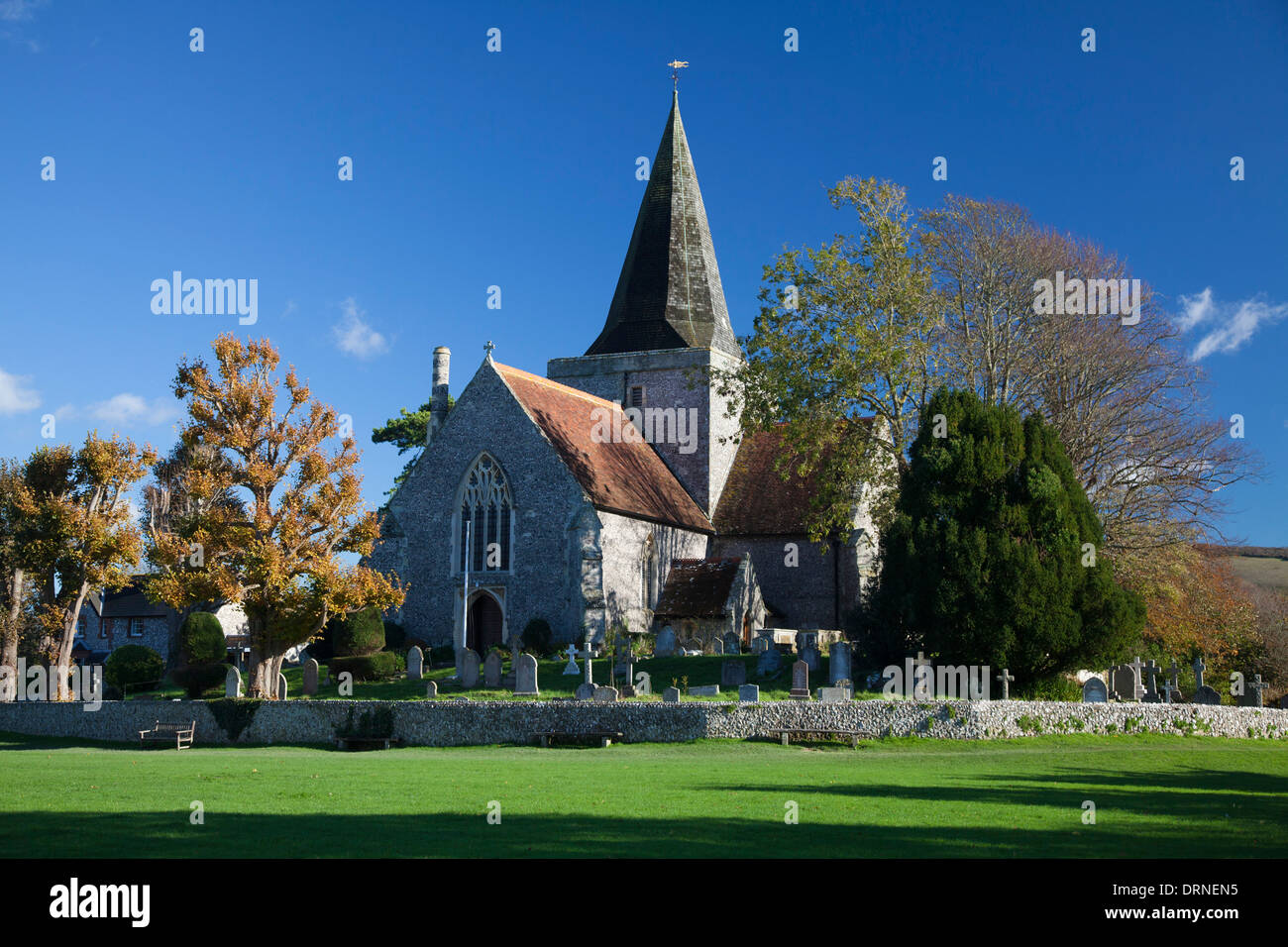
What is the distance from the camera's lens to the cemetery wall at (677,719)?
2136cm

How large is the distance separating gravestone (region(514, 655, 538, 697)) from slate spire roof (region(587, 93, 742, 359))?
20076 mm

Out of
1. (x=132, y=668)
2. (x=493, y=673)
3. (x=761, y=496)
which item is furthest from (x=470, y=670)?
(x=761, y=496)

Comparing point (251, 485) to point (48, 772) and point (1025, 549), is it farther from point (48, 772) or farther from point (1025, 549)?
point (1025, 549)

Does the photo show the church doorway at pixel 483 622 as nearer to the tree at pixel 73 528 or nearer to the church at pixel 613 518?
the church at pixel 613 518

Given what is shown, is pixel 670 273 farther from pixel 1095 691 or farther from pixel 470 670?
pixel 1095 691

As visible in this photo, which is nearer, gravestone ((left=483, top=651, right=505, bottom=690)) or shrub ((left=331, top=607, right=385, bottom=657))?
gravestone ((left=483, top=651, right=505, bottom=690))

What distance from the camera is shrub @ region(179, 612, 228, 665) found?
3400 centimetres

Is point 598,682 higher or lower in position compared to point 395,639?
lower

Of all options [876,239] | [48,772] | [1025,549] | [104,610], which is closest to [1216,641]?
[1025,549]

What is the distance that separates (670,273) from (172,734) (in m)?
25.3

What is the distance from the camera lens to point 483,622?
35.4m

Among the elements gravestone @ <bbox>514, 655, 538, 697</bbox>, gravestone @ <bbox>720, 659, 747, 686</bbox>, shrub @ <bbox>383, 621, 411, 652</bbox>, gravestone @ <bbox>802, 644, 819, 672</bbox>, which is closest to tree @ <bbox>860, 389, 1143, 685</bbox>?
gravestone @ <bbox>802, 644, 819, 672</bbox>

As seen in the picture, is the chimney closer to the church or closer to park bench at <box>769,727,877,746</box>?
the church

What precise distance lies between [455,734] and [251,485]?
9.65 metres
